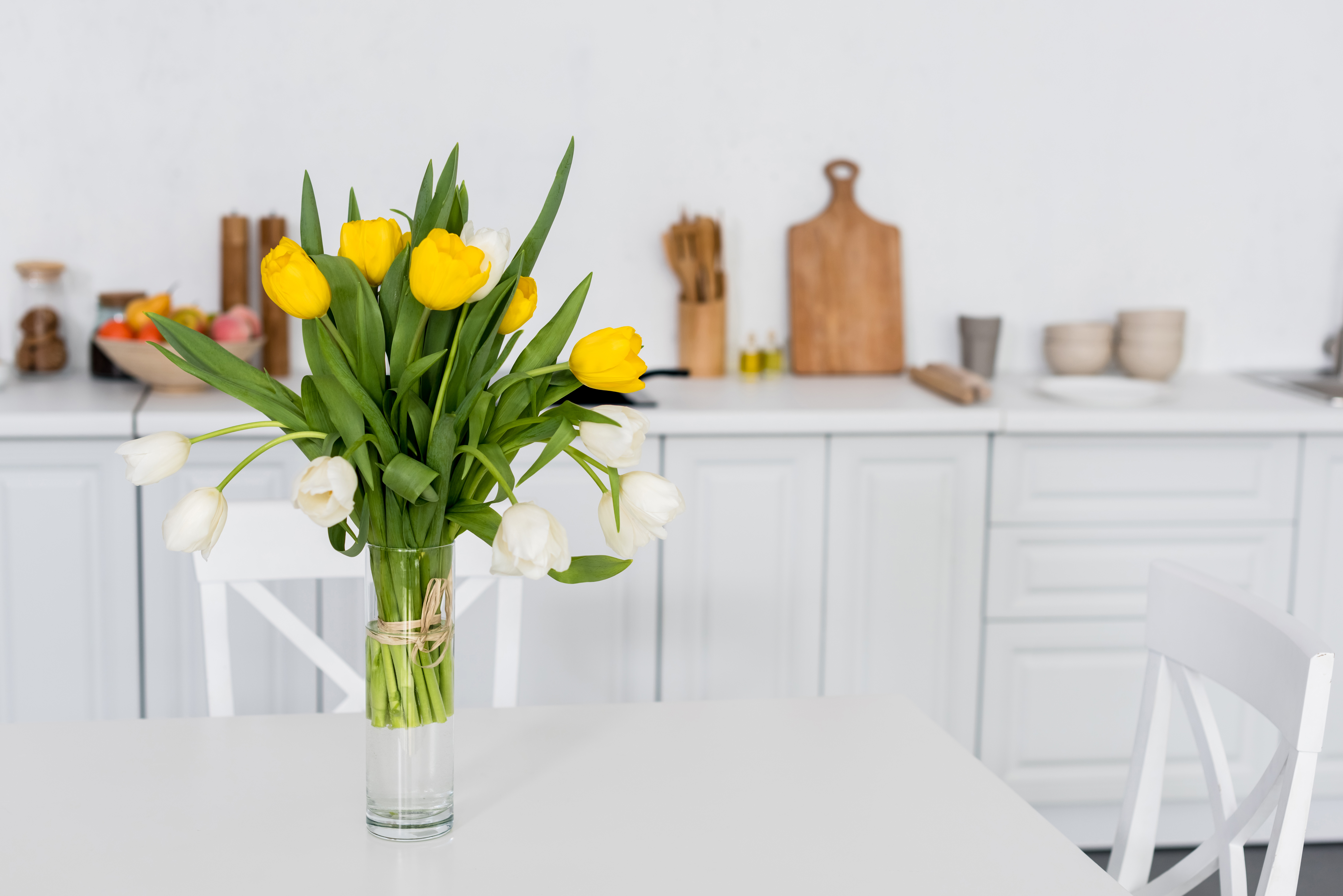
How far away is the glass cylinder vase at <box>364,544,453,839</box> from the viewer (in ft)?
3.16

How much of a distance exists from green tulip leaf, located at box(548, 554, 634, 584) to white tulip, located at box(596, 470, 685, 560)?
11 millimetres

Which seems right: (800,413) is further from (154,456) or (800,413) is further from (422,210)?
(154,456)

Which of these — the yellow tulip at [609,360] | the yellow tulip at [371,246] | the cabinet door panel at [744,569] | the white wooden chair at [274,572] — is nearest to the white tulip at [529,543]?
the yellow tulip at [609,360]

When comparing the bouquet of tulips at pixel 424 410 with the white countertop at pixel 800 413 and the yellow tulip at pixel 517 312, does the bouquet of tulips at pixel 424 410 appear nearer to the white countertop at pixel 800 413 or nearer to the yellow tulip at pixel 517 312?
the yellow tulip at pixel 517 312

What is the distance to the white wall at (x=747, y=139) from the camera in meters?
2.62

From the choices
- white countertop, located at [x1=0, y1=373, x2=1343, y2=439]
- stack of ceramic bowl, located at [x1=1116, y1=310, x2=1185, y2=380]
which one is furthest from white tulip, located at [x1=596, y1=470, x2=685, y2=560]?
stack of ceramic bowl, located at [x1=1116, y1=310, x2=1185, y2=380]

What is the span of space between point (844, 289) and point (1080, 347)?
0.54 meters

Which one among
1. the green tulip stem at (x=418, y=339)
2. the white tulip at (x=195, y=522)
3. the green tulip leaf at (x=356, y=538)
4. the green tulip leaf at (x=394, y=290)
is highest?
the green tulip leaf at (x=394, y=290)

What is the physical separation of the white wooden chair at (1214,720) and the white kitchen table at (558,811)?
0.20 metres

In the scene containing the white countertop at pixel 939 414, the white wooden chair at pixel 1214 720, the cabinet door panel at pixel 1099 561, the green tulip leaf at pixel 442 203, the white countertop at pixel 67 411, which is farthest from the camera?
the cabinet door panel at pixel 1099 561

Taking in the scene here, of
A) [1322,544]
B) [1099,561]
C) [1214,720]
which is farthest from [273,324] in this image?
[1322,544]

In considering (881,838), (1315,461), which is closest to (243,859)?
(881,838)

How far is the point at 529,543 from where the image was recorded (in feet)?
2.85

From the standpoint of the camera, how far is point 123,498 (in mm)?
2225
